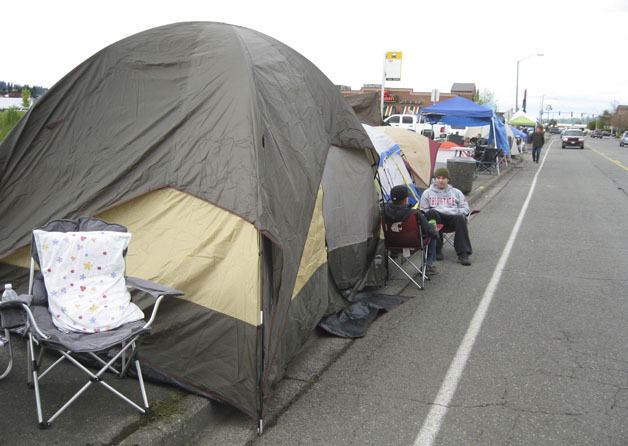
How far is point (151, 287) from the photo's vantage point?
4.14m

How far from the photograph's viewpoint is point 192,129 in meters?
4.72

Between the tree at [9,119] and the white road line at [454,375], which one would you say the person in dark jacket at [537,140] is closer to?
the white road line at [454,375]

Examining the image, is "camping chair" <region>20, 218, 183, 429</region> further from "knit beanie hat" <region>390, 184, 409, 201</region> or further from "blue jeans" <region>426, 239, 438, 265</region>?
"blue jeans" <region>426, 239, 438, 265</region>

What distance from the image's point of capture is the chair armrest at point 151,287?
401 cm

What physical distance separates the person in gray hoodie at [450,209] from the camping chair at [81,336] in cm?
519

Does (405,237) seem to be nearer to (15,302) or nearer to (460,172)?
(15,302)

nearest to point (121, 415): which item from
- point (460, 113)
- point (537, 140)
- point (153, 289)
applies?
point (153, 289)

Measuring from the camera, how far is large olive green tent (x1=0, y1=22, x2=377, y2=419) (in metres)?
4.20

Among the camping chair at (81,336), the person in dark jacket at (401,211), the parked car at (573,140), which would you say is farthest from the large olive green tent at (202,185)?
the parked car at (573,140)

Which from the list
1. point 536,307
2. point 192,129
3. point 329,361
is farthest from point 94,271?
point 536,307

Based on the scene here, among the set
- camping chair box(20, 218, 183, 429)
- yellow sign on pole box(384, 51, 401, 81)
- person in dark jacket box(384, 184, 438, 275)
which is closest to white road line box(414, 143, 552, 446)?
person in dark jacket box(384, 184, 438, 275)

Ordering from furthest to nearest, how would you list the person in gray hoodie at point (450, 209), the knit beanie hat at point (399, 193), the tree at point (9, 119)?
1. the tree at point (9, 119)
2. the person in gray hoodie at point (450, 209)
3. the knit beanie hat at point (399, 193)

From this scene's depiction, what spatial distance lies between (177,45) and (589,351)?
178 inches

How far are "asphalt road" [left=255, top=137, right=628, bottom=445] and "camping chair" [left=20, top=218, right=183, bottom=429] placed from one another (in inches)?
40.8
